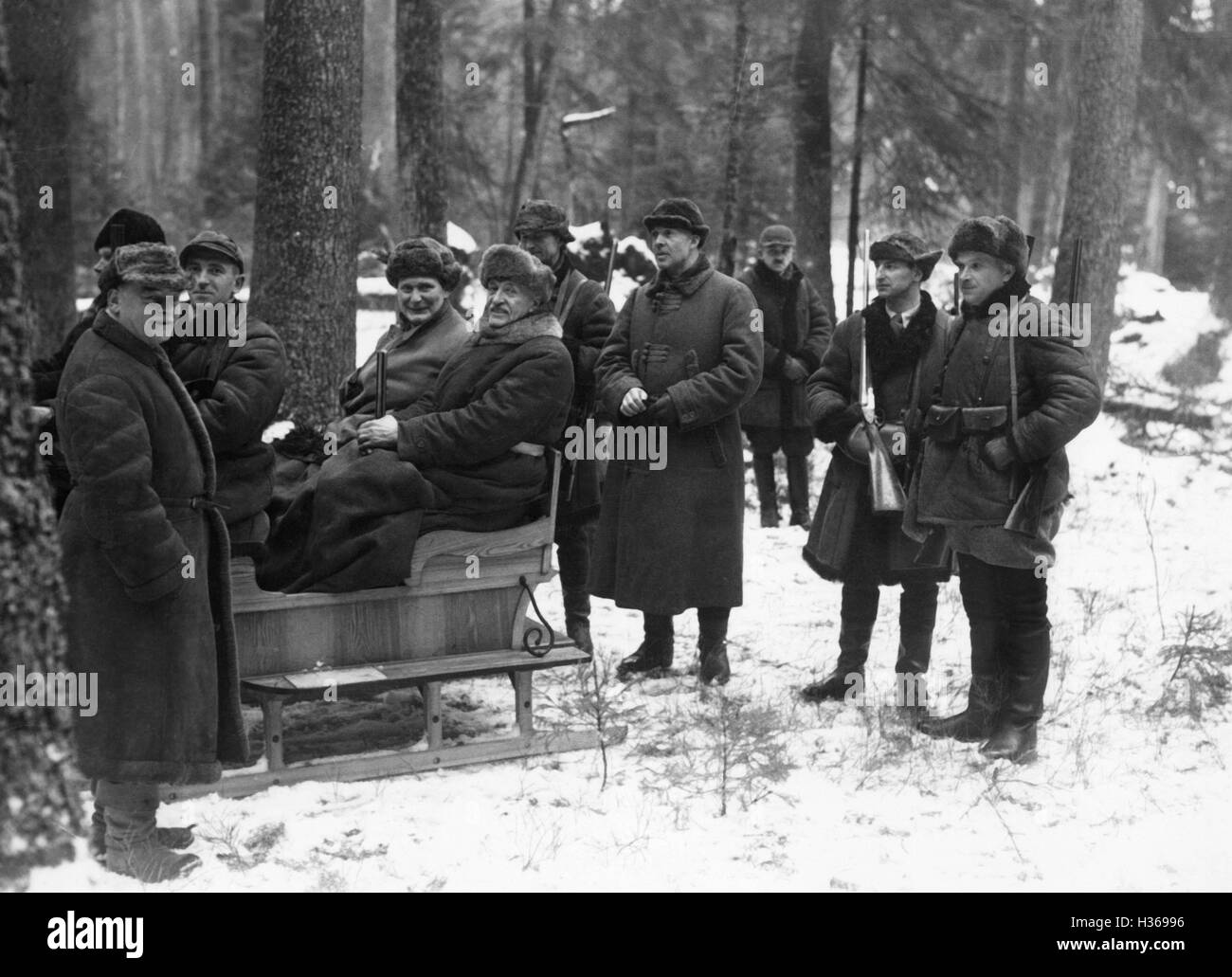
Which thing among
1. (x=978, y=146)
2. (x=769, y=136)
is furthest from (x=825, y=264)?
(x=769, y=136)

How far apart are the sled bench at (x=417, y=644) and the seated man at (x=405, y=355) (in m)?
0.61

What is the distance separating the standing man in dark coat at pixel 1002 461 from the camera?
18.3ft

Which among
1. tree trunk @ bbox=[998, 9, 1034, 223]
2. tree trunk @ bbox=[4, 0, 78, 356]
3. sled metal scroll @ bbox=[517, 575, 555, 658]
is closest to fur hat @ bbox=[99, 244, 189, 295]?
sled metal scroll @ bbox=[517, 575, 555, 658]

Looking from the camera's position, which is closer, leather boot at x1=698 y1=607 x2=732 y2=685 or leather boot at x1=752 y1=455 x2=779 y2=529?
leather boot at x1=698 y1=607 x2=732 y2=685

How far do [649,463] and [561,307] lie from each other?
993 mm

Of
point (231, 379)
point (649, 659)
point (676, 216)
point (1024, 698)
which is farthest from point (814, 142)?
point (231, 379)

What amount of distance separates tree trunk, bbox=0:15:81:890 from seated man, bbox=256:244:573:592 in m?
1.76

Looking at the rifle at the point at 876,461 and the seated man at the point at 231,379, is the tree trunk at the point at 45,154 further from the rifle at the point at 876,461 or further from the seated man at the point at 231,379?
the rifle at the point at 876,461

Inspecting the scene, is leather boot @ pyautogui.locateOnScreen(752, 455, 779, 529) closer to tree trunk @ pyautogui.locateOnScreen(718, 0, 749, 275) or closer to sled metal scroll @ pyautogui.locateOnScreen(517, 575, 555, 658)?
tree trunk @ pyautogui.locateOnScreen(718, 0, 749, 275)

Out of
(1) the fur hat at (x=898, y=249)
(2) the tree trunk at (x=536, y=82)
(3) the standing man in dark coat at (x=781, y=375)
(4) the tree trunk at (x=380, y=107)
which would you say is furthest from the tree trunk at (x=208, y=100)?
(1) the fur hat at (x=898, y=249)

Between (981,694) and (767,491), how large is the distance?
4400 millimetres

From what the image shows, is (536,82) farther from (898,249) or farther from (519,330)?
(519,330)

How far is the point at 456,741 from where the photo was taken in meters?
5.98

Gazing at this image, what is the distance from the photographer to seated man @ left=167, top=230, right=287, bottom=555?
5.42 metres
